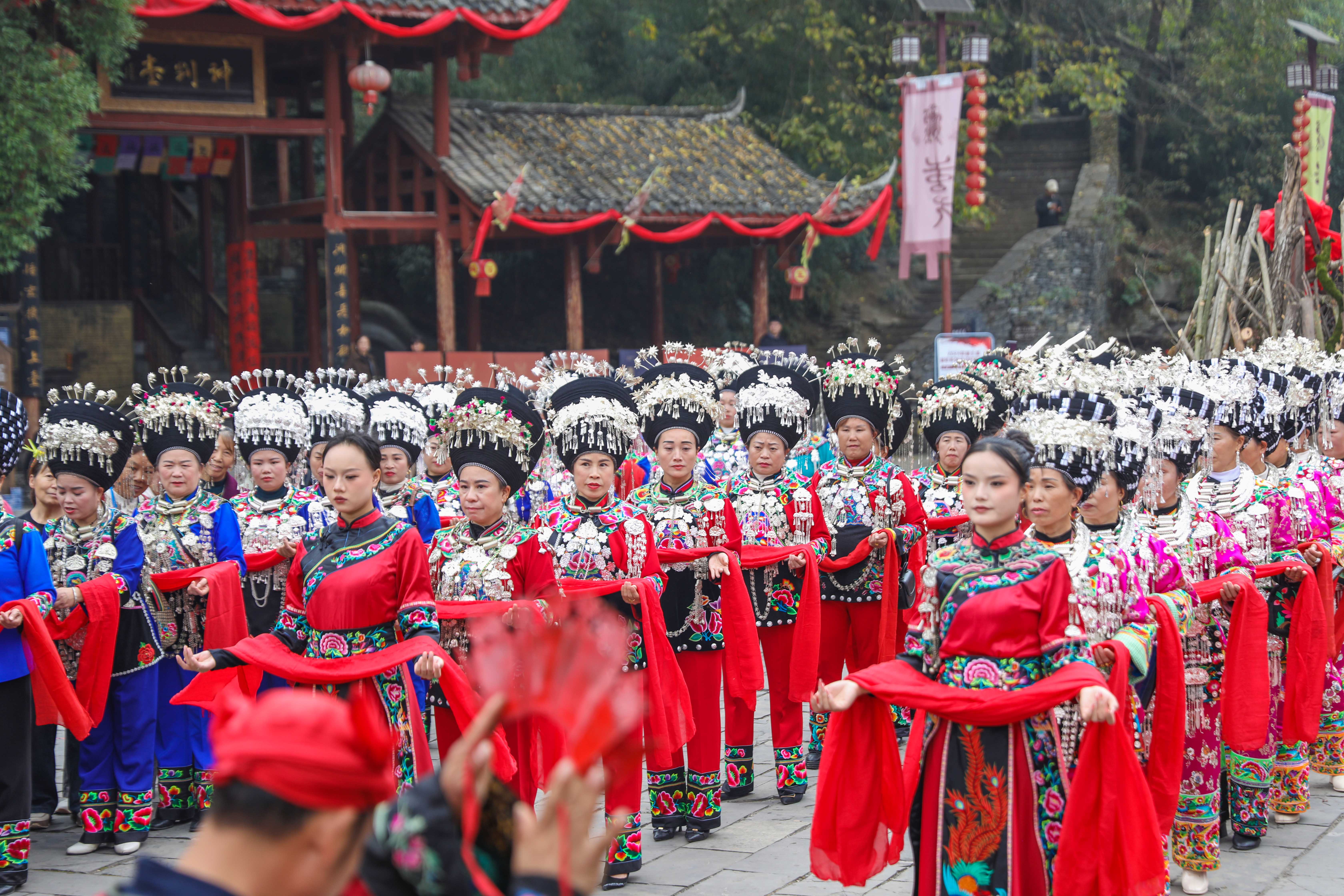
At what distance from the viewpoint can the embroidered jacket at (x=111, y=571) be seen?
5.44 meters

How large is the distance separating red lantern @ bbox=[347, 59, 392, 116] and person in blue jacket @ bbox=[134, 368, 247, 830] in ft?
28.7

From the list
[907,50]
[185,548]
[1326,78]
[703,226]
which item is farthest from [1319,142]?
[185,548]

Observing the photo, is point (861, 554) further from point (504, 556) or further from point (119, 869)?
point (119, 869)

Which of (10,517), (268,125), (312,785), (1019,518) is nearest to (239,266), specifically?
(268,125)

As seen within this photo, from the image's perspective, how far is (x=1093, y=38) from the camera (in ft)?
77.5

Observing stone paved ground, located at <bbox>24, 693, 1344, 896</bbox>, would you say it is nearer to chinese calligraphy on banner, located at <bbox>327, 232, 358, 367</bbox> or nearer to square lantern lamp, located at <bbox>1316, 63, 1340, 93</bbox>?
chinese calligraphy on banner, located at <bbox>327, 232, 358, 367</bbox>

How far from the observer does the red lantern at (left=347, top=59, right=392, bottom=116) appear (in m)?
14.0

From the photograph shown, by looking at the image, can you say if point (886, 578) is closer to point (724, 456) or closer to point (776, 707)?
point (776, 707)

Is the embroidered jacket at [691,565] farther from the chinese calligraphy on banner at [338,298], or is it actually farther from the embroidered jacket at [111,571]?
the chinese calligraphy on banner at [338,298]

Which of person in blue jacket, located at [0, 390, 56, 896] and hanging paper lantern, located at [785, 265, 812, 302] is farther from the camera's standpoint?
hanging paper lantern, located at [785, 265, 812, 302]

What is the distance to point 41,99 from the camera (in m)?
10.6

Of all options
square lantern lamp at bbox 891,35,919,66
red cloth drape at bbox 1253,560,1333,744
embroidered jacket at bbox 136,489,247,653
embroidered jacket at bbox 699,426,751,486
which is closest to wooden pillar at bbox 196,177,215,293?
square lantern lamp at bbox 891,35,919,66

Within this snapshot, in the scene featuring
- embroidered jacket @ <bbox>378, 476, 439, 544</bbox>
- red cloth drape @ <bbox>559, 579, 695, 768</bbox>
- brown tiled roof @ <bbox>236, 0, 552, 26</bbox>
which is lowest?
red cloth drape @ <bbox>559, 579, 695, 768</bbox>

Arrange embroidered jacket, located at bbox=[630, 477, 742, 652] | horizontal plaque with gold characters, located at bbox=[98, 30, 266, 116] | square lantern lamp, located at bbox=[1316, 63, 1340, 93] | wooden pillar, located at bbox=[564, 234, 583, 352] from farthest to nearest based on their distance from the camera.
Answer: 1. square lantern lamp, located at bbox=[1316, 63, 1340, 93]
2. wooden pillar, located at bbox=[564, 234, 583, 352]
3. horizontal plaque with gold characters, located at bbox=[98, 30, 266, 116]
4. embroidered jacket, located at bbox=[630, 477, 742, 652]
